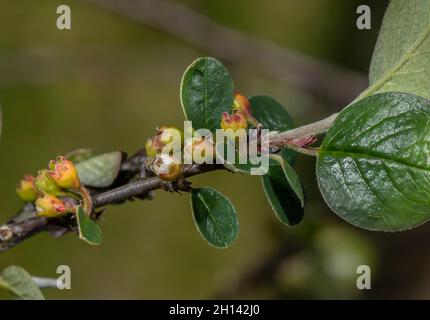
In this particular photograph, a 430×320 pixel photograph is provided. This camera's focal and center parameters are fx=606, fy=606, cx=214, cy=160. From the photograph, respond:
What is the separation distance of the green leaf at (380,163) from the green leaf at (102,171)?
0.78 feet

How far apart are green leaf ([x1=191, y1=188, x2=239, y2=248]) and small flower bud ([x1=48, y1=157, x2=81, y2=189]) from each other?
0.11 m

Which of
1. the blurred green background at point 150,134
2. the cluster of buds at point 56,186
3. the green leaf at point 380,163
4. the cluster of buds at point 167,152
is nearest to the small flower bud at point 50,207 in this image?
the cluster of buds at point 56,186

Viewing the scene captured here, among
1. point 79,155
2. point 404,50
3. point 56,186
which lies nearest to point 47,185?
point 56,186

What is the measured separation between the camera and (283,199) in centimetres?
57

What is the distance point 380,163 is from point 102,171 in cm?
30

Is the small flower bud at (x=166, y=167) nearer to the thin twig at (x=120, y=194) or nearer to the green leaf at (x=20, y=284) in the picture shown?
the thin twig at (x=120, y=194)

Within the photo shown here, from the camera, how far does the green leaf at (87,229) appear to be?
1.68ft

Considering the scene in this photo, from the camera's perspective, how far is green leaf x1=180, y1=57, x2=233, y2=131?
54 centimetres

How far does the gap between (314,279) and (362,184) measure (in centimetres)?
87

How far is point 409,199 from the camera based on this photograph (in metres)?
0.48

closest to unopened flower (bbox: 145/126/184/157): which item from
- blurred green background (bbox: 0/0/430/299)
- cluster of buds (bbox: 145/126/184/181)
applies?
cluster of buds (bbox: 145/126/184/181)

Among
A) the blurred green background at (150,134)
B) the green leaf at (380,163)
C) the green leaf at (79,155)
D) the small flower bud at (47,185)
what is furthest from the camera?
the blurred green background at (150,134)

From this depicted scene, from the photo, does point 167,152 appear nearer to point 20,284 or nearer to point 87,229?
point 87,229
